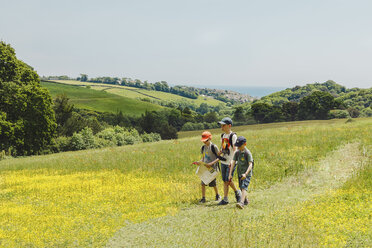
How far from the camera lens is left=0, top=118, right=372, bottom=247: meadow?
648 centimetres

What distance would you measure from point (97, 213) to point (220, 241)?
5.09 m

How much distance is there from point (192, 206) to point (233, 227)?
2.90 meters

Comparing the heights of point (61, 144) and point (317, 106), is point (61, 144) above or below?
below

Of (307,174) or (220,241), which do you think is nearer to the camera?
(220,241)

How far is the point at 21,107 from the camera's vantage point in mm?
28969

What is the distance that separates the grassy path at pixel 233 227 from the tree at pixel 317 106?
8147cm

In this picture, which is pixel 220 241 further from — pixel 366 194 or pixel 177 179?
pixel 177 179

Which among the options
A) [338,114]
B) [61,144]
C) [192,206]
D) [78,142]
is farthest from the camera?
[338,114]

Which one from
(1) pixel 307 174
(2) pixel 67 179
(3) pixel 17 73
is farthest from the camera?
(3) pixel 17 73

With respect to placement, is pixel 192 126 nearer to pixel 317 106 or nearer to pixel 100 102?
pixel 317 106

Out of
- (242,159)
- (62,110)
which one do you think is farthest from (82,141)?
(242,159)

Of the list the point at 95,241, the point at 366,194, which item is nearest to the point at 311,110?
the point at 366,194

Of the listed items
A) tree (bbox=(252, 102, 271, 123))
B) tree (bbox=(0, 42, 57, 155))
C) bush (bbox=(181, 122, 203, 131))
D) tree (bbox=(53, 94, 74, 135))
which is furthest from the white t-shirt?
bush (bbox=(181, 122, 203, 131))

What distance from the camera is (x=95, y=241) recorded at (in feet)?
22.9
